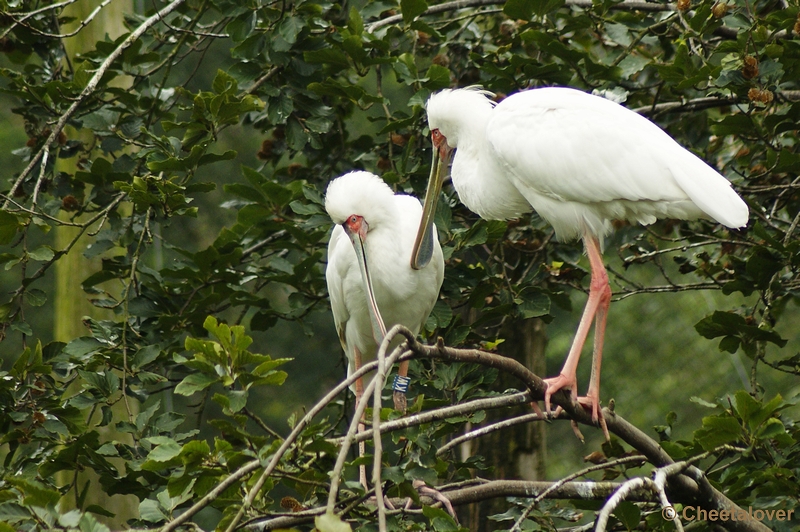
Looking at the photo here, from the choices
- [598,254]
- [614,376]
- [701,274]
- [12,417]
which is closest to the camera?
[12,417]

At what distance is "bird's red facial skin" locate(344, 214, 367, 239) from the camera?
342 cm

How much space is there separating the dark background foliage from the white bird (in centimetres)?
10

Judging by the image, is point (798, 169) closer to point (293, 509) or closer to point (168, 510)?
point (293, 509)

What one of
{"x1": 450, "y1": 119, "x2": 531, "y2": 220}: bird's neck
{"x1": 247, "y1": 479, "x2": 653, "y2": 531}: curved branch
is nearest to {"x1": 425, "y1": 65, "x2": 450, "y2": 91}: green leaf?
{"x1": 450, "y1": 119, "x2": 531, "y2": 220}: bird's neck

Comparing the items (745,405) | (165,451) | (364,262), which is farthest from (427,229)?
(165,451)

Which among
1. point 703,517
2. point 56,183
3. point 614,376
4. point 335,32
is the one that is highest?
point 335,32

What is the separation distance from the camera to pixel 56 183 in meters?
3.27

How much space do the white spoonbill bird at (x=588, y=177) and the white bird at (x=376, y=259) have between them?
276 mm

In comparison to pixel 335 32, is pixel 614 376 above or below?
below

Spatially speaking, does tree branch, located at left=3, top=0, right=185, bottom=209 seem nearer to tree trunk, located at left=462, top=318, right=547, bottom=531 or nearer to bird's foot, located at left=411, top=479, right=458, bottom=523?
bird's foot, located at left=411, top=479, right=458, bottom=523

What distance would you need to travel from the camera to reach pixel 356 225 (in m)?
3.44

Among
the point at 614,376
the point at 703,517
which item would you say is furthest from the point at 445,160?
the point at 614,376

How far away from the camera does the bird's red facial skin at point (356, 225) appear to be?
11.2 feet

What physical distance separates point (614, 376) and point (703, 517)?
242 inches
